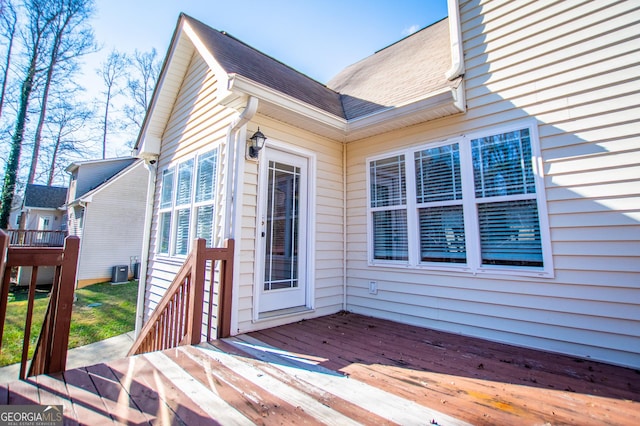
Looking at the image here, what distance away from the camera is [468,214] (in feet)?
10.9

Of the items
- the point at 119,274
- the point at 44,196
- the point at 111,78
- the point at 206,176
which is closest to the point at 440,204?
the point at 206,176

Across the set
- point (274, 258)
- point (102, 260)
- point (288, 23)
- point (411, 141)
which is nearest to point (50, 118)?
point (102, 260)

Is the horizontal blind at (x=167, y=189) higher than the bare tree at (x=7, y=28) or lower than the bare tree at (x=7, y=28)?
lower

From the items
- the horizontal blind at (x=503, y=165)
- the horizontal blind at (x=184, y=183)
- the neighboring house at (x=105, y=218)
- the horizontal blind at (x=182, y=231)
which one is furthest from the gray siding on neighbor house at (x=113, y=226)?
the horizontal blind at (x=503, y=165)

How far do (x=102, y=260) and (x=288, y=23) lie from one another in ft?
38.2

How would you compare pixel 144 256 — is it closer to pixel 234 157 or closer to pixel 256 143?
pixel 234 157

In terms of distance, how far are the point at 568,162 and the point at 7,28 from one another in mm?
18765

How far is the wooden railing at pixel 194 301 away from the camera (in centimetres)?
282

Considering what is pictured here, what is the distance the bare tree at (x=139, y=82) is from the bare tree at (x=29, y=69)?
3.74 meters

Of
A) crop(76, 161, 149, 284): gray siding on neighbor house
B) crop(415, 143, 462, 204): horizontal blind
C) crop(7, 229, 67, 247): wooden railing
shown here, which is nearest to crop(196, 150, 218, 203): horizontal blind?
crop(415, 143, 462, 204): horizontal blind

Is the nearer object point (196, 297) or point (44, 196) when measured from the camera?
point (196, 297)

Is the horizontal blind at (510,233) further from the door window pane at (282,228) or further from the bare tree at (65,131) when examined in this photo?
the bare tree at (65,131)

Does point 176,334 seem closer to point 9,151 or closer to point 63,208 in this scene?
point 9,151

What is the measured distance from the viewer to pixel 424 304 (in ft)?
11.8
